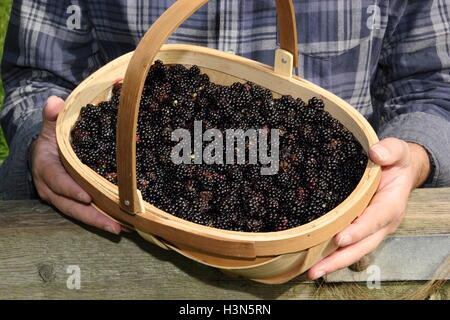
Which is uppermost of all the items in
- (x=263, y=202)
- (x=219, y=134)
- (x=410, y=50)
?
(x=410, y=50)

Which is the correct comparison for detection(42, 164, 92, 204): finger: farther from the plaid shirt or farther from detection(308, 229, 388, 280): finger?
detection(308, 229, 388, 280): finger

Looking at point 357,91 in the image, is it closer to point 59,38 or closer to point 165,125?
point 165,125

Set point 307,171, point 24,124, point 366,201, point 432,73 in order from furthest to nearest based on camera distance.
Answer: point 432,73
point 24,124
point 307,171
point 366,201

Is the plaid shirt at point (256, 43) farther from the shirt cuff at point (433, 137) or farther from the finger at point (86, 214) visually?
the finger at point (86, 214)

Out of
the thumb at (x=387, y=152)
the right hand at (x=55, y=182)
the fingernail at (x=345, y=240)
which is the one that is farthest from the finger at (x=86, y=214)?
the thumb at (x=387, y=152)

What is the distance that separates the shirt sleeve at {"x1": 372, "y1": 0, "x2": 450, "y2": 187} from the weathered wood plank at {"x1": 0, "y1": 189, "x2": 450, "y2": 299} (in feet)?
1.32

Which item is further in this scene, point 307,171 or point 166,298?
point 166,298

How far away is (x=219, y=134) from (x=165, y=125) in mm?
149

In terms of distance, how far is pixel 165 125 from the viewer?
5.59 feet

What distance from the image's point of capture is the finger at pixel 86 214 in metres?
1.50

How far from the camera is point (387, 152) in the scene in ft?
4.82

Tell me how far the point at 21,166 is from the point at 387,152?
3.64 ft

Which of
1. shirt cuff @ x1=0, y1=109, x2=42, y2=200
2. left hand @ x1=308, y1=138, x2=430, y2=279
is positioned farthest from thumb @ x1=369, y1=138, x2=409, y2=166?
shirt cuff @ x1=0, y1=109, x2=42, y2=200

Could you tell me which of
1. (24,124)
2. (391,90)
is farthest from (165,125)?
(391,90)
